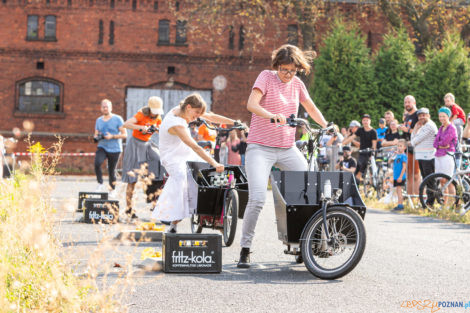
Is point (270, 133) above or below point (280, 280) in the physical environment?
above

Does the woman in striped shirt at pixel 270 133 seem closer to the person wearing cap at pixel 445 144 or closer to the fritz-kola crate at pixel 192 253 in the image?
the fritz-kola crate at pixel 192 253

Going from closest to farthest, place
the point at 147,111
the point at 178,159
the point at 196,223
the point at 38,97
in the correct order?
the point at 178,159, the point at 196,223, the point at 147,111, the point at 38,97

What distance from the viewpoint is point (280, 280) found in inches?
260

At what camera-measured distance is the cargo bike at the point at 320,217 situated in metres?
6.56

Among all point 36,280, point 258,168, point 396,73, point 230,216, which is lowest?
point 36,280

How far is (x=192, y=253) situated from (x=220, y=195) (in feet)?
6.95

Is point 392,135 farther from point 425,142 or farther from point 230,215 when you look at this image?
point 230,215

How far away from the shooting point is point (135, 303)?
551cm

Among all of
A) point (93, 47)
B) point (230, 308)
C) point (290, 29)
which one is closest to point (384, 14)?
point (290, 29)

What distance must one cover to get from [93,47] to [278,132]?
2871 cm

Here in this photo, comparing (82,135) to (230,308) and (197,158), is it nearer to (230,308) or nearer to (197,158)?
(197,158)

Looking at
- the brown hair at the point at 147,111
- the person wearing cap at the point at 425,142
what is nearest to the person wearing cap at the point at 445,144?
the person wearing cap at the point at 425,142

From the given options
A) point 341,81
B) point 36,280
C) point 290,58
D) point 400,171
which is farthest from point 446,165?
point 341,81

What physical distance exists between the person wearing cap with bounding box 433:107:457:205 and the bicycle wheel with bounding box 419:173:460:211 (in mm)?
169
